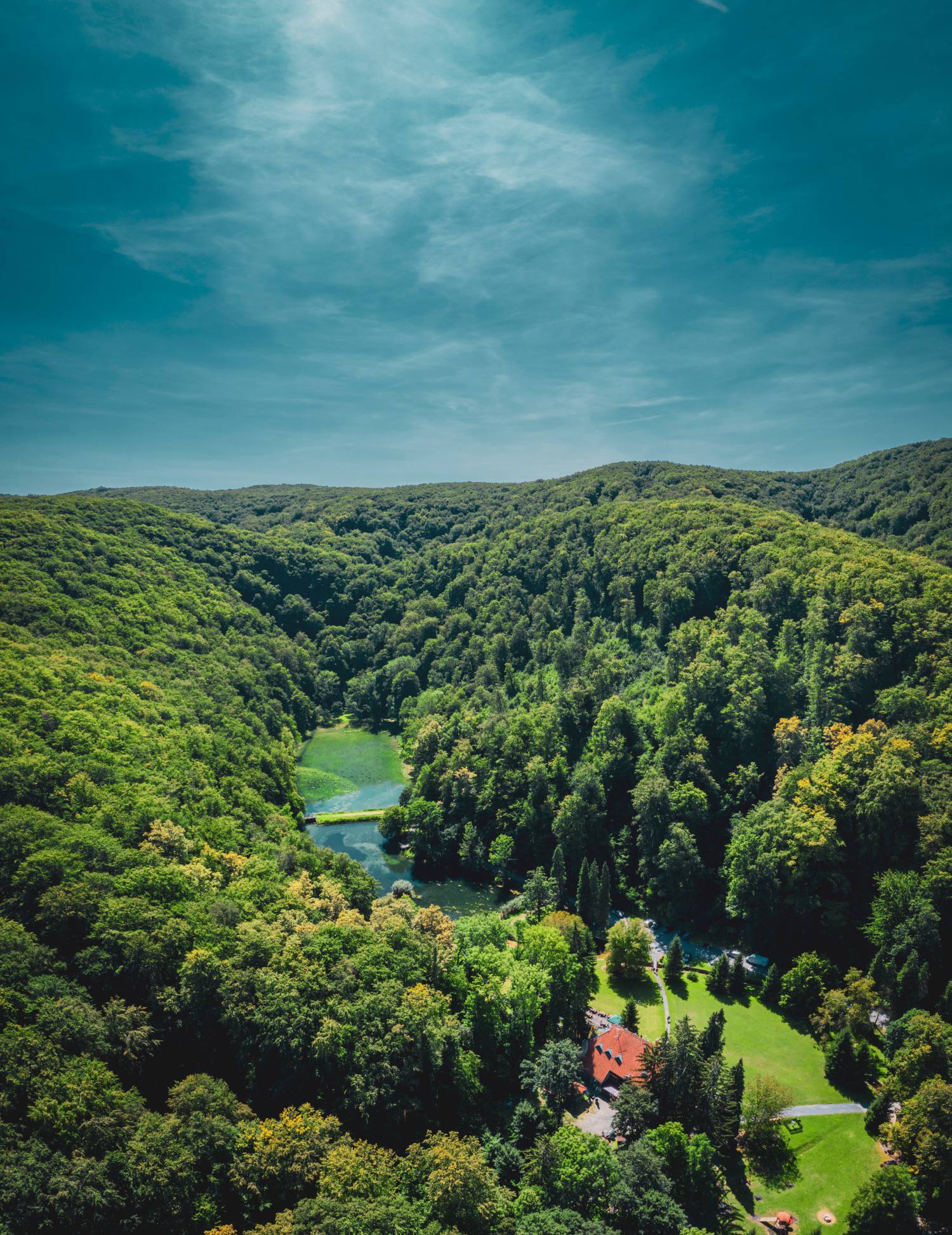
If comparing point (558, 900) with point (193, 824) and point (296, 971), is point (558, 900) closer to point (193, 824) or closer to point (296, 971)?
point (296, 971)

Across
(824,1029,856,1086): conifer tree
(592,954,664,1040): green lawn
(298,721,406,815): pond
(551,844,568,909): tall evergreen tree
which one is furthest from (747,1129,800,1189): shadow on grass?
(298,721,406,815): pond

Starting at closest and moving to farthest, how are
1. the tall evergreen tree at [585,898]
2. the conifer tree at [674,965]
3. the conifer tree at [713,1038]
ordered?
1. the conifer tree at [713,1038]
2. the conifer tree at [674,965]
3. the tall evergreen tree at [585,898]

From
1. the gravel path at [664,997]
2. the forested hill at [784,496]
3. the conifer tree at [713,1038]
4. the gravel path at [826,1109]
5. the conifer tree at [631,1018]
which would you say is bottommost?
the gravel path at [664,997]

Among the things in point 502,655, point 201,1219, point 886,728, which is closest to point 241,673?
point 502,655

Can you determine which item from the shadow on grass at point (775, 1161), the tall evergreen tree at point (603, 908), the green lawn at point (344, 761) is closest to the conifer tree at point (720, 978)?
the tall evergreen tree at point (603, 908)

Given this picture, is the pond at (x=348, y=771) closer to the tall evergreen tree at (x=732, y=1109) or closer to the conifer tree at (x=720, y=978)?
the conifer tree at (x=720, y=978)
